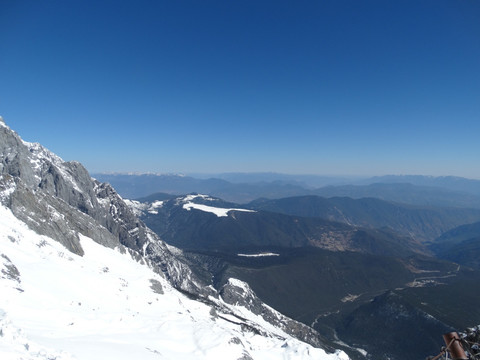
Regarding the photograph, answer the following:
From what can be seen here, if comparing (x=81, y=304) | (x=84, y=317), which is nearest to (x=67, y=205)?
(x=81, y=304)

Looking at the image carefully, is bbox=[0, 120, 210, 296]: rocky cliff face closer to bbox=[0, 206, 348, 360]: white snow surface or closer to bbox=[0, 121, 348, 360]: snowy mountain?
bbox=[0, 121, 348, 360]: snowy mountain

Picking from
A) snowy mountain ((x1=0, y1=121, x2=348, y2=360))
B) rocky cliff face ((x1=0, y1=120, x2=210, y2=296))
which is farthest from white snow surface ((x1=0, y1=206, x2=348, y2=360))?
rocky cliff face ((x1=0, y1=120, x2=210, y2=296))

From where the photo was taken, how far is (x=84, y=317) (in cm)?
3688

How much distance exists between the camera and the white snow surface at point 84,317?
2440 centimetres

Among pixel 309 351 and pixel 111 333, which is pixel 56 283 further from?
pixel 309 351

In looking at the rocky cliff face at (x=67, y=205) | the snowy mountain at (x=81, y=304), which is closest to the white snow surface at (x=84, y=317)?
the snowy mountain at (x=81, y=304)

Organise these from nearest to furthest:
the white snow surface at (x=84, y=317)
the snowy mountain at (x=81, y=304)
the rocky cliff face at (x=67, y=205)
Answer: the white snow surface at (x=84, y=317) < the snowy mountain at (x=81, y=304) < the rocky cliff face at (x=67, y=205)

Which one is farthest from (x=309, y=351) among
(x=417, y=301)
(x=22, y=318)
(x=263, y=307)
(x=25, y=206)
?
(x=417, y=301)

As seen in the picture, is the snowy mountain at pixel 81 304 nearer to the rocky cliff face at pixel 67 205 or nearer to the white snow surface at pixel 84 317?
the white snow surface at pixel 84 317

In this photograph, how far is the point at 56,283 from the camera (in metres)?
43.2

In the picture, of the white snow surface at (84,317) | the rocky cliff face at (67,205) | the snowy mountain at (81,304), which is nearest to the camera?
the white snow surface at (84,317)

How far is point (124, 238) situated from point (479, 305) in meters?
236

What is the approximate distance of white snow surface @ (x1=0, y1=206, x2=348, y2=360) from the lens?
2440 cm

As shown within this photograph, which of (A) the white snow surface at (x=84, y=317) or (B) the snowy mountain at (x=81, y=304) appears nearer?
(A) the white snow surface at (x=84, y=317)
